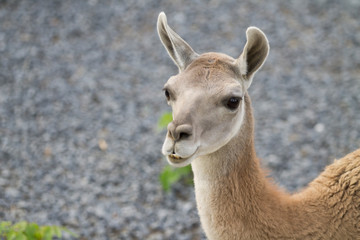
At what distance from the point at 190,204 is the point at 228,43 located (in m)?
3.48

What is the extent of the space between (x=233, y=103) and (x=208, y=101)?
6.8 inches

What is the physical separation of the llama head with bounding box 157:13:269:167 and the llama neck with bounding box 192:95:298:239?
0.37 ft

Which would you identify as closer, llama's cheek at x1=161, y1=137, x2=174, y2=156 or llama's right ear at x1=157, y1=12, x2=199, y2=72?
llama's cheek at x1=161, y1=137, x2=174, y2=156

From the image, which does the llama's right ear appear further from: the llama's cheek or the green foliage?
the green foliage

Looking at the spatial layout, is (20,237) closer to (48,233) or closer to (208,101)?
(48,233)

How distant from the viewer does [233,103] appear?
8.68 feet

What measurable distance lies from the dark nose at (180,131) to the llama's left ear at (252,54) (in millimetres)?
698

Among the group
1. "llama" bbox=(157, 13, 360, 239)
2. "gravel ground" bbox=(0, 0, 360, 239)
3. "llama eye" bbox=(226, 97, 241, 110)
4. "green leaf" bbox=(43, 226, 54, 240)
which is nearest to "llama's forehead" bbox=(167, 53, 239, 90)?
→ "llama" bbox=(157, 13, 360, 239)

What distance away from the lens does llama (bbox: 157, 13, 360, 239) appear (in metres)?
2.61

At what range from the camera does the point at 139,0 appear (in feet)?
26.9

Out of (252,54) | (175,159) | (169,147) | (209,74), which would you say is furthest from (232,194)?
(252,54)

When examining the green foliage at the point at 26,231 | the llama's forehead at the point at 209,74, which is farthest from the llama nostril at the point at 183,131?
the green foliage at the point at 26,231

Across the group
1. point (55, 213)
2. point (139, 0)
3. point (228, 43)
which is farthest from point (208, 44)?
point (55, 213)

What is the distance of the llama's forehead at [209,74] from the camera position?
2.67 meters
